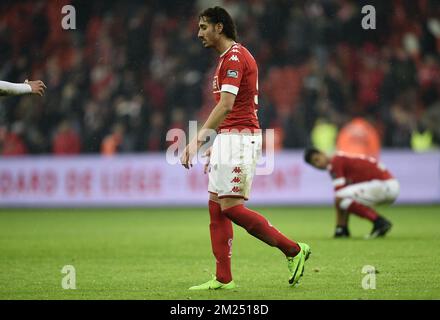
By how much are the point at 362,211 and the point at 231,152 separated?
218 inches

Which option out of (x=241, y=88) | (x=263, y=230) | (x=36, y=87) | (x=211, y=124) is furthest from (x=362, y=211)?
(x=36, y=87)

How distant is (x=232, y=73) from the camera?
24.1ft

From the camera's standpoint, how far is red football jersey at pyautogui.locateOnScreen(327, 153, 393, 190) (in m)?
12.8

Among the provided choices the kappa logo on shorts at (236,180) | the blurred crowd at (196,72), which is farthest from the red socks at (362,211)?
the blurred crowd at (196,72)

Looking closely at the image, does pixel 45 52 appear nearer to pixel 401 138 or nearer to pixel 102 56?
pixel 102 56

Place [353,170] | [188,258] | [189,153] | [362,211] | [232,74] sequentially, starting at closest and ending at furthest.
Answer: [189,153] → [232,74] → [188,258] → [362,211] → [353,170]

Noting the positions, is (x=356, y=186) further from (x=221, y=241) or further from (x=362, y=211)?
(x=221, y=241)

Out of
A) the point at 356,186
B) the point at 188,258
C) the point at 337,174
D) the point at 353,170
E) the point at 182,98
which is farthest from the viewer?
the point at 182,98

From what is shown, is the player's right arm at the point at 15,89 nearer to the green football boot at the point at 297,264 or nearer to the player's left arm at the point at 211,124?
the player's left arm at the point at 211,124

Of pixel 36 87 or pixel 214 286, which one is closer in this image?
pixel 214 286

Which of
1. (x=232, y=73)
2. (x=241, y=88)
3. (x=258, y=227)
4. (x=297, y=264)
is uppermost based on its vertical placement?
(x=232, y=73)

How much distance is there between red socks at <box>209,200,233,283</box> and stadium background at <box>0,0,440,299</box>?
885cm

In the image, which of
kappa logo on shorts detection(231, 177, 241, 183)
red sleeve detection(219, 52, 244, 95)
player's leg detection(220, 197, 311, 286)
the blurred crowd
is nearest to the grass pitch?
player's leg detection(220, 197, 311, 286)
